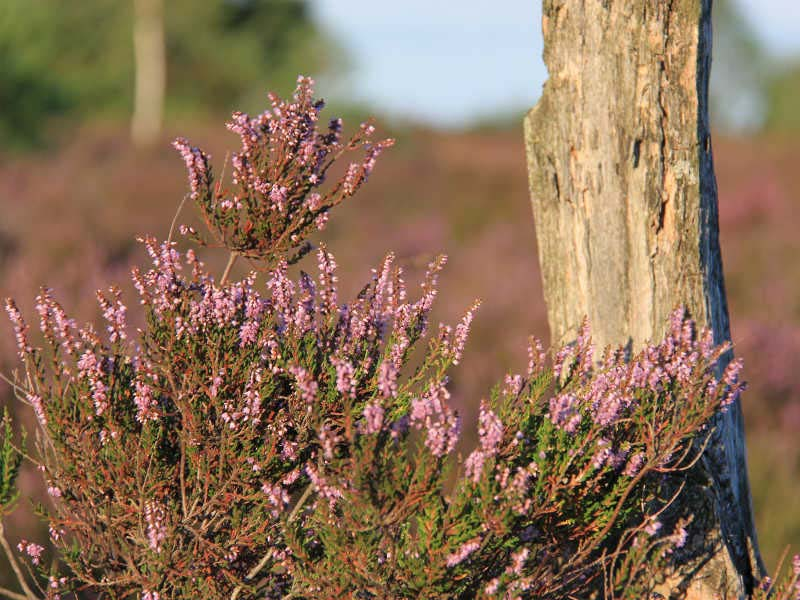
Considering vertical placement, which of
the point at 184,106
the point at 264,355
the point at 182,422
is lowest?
the point at 182,422

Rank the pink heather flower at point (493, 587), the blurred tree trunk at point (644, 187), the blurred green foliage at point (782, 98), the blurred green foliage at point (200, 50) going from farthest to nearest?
the blurred green foliage at point (782, 98) < the blurred green foliage at point (200, 50) < the blurred tree trunk at point (644, 187) < the pink heather flower at point (493, 587)

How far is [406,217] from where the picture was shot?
15.4 m

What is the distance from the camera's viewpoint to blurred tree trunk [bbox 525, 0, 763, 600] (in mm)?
2922

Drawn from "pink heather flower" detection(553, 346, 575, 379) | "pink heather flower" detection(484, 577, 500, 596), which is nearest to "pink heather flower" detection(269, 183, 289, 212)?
"pink heather flower" detection(553, 346, 575, 379)

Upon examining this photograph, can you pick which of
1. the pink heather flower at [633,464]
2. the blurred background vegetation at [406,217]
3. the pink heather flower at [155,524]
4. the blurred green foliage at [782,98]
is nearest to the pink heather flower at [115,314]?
the pink heather flower at [155,524]

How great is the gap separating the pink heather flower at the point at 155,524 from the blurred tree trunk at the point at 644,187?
157 cm

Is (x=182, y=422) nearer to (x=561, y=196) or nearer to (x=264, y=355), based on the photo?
(x=264, y=355)

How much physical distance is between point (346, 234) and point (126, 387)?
11544 mm

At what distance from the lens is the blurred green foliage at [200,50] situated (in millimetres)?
31906

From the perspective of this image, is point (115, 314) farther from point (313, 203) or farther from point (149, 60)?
point (149, 60)

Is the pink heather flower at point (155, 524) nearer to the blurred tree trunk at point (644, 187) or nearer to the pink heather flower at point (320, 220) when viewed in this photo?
the pink heather flower at point (320, 220)

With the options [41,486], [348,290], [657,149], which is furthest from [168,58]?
[657,149]

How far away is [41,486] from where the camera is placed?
504cm

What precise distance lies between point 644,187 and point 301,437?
1425mm
